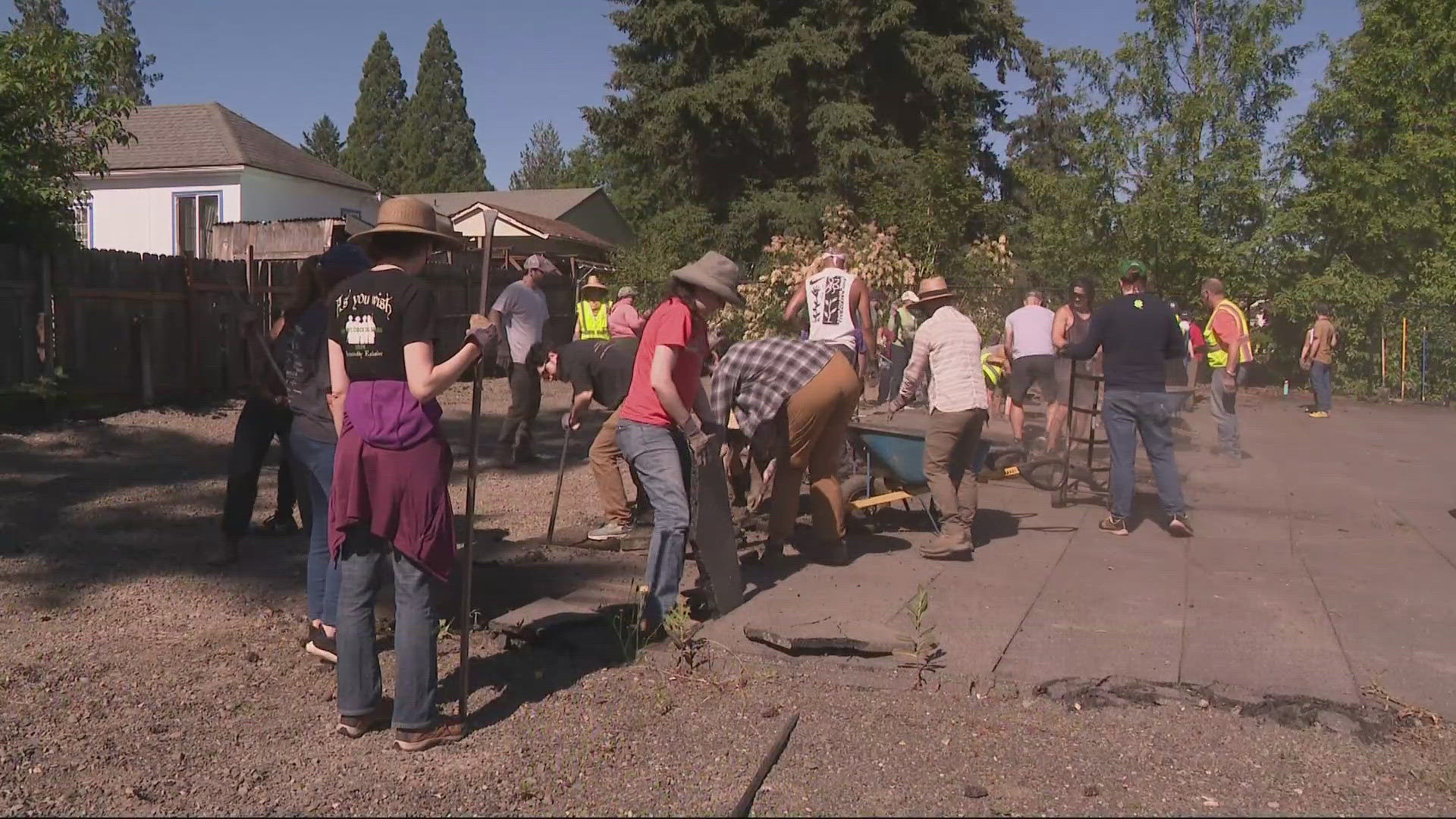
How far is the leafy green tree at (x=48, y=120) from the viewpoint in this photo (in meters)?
12.5

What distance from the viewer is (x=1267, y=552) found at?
25.4 ft

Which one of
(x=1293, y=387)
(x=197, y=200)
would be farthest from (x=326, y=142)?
(x=1293, y=387)

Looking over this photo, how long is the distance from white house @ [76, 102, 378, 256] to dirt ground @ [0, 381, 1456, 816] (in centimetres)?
2433

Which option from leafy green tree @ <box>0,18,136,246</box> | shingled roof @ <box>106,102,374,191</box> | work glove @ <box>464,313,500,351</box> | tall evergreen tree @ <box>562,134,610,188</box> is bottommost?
work glove @ <box>464,313,500,351</box>

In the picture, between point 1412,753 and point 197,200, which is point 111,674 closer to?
point 1412,753

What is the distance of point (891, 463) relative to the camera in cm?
782

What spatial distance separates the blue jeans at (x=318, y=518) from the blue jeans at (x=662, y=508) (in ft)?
4.40

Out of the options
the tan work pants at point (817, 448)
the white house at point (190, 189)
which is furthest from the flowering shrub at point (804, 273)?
the white house at point (190, 189)

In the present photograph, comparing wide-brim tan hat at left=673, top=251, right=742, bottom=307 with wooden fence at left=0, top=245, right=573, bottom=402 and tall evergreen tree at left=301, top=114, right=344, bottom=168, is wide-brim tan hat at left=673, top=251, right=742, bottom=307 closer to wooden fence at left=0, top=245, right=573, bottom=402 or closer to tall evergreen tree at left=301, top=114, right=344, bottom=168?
wooden fence at left=0, top=245, right=573, bottom=402

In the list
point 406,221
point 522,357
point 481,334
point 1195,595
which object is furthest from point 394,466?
point 522,357

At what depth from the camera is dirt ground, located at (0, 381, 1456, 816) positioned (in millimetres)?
3947

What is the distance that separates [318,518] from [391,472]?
1368mm

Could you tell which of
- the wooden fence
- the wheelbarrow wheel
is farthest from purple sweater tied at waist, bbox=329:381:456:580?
the wooden fence

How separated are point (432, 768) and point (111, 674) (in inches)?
71.4
